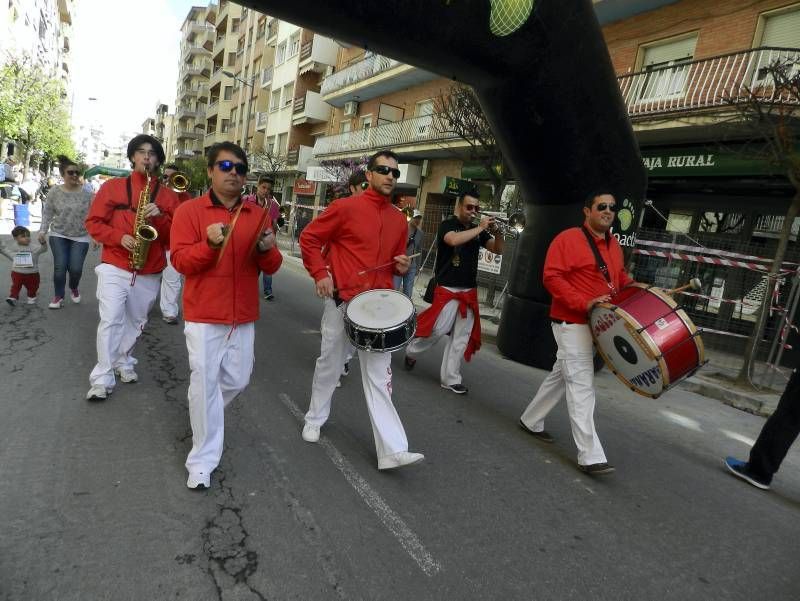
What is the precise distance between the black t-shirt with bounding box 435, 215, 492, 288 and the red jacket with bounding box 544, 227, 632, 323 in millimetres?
1442

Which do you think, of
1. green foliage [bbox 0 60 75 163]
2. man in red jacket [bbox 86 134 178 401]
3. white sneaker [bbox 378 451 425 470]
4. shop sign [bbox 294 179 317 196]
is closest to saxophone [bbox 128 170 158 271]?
man in red jacket [bbox 86 134 178 401]

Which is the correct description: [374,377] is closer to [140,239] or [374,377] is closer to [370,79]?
[140,239]

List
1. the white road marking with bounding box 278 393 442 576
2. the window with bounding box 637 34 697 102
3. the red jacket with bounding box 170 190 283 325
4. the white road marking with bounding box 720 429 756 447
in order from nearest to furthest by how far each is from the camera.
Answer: the white road marking with bounding box 278 393 442 576
the red jacket with bounding box 170 190 283 325
the white road marking with bounding box 720 429 756 447
the window with bounding box 637 34 697 102

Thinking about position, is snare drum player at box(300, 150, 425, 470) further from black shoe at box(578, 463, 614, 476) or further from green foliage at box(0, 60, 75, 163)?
green foliage at box(0, 60, 75, 163)

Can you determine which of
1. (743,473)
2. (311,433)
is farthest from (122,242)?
(743,473)

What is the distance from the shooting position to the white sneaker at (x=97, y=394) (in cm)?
421

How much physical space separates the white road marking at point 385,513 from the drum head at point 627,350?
6.16 ft

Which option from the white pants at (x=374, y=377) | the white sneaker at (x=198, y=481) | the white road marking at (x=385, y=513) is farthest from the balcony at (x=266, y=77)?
the white sneaker at (x=198, y=481)

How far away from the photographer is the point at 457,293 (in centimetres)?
550

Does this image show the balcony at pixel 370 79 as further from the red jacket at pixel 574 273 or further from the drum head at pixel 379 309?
the drum head at pixel 379 309

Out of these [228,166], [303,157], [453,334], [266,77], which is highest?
[266,77]

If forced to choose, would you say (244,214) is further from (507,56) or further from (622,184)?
(622,184)

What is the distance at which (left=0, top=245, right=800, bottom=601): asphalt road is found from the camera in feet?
8.02

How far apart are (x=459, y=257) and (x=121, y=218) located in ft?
9.91
